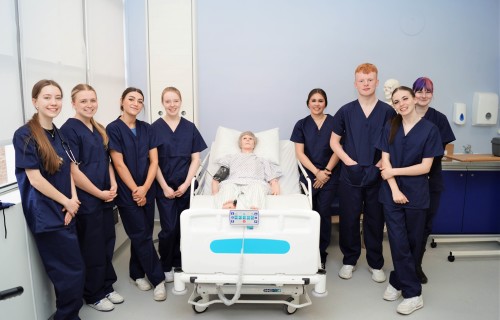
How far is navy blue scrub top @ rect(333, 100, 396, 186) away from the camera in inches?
109

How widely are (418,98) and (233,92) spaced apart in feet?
5.70

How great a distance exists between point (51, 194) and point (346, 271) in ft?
6.70

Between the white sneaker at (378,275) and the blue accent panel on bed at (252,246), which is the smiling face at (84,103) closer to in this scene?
the blue accent panel on bed at (252,246)

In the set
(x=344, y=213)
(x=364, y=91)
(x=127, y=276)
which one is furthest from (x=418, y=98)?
(x=127, y=276)

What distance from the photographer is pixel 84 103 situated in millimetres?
2314

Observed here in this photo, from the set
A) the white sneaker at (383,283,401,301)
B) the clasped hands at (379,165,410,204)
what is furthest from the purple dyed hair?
the white sneaker at (383,283,401,301)

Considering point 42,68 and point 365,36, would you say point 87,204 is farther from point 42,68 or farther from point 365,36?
point 365,36

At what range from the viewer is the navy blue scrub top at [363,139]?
278 cm

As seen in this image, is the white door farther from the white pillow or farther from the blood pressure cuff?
the blood pressure cuff

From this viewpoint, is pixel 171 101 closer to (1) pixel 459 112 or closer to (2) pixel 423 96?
(2) pixel 423 96

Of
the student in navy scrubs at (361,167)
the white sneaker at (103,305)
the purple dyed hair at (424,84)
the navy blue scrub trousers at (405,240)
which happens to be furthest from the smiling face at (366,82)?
the white sneaker at (103,305)

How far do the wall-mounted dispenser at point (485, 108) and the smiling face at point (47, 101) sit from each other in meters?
3.62

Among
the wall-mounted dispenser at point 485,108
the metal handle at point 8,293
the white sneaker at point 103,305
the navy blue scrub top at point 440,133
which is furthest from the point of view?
the wall-mounted dispenser at point 485,108

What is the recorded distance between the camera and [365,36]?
3881 mm
